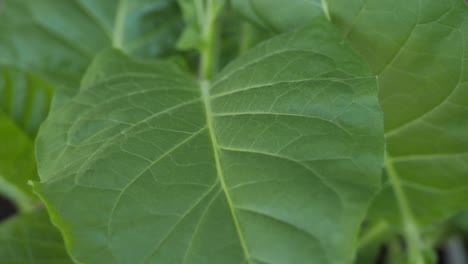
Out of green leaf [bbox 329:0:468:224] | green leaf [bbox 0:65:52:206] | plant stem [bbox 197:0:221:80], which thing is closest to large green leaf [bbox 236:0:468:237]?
green leaf [bbox 329:0:468:224]

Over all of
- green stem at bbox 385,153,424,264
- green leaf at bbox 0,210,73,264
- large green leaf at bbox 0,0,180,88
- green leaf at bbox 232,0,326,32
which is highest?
green leaf at bbox 232,0,326,32

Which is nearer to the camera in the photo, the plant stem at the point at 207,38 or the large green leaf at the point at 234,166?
the large green leaf at the point at 234,166

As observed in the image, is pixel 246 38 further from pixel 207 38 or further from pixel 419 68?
pixel 419 68

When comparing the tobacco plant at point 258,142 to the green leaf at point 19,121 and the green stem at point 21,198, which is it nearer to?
the green leaf at point 19,121

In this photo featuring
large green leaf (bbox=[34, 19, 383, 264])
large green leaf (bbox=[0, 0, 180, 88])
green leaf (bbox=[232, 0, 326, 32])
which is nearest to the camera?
Answer: large green leaf (bbox=[34, 19, 383, 264])

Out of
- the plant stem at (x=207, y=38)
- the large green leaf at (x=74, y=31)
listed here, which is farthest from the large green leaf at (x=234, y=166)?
the large green leaf at (x=74, y=31)

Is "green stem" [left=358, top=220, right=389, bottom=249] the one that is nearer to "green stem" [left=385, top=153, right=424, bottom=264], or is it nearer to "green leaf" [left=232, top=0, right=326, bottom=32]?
"green stem" [left=385, top=153, right=424, bottom=264]

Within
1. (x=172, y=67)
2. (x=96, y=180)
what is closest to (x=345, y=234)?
(x=96, y=180)
